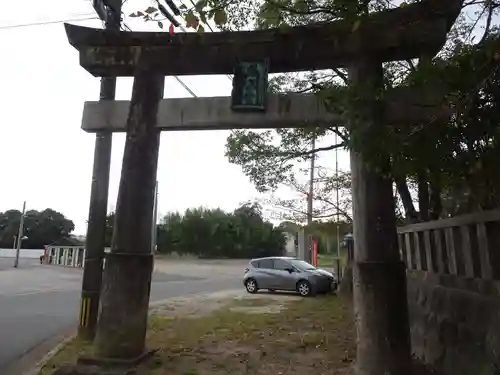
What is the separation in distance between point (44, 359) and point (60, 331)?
299cm

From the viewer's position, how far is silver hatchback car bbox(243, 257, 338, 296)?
57.7 ft

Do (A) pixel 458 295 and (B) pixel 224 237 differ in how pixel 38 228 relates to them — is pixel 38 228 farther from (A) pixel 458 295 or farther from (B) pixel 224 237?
(A) pixel 458 295

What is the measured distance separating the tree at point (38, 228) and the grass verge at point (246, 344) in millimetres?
63257

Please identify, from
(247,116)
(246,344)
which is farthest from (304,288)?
(247,116)

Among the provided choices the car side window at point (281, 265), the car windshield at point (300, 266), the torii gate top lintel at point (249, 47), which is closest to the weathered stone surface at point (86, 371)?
the torii gate top lintel at point (249, 47)

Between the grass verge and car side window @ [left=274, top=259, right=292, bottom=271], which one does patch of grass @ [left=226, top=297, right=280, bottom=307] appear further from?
car side window @ [left=274, top=259, right=292, bottom=271]

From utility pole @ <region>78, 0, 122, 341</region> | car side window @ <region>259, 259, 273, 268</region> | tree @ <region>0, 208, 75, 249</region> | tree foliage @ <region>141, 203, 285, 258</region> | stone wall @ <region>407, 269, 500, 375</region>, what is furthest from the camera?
tree @ <region>0, 208, 75, 249</region>

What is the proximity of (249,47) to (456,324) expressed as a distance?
395 cm

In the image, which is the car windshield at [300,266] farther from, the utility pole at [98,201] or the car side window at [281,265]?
the utility pole at [98,201]

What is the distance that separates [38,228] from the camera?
2714 inches

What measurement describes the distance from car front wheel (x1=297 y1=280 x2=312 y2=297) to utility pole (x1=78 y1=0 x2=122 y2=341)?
10.6 m

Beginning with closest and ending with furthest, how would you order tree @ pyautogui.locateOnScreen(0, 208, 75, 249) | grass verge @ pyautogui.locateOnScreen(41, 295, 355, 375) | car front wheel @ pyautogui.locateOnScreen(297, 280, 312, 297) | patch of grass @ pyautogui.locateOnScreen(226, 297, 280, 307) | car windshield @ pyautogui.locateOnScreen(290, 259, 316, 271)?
grass verge @ pyautogui.locateOnScreen(41, 295, 355, 375) → patch of grass @ pyautogui.locateOnScreen(226, 297, 280, 307) → car front wheel @ pyautogui.locateOnScreen(297, 280, 312, 297) → car windshield @ pyautogui.locateOnScreen(290, 259, 316, 271) → tree @ pyautogui.locateOnScreen(0, 208, 75, 249)

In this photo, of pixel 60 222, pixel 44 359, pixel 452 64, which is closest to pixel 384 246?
pixel 452 64

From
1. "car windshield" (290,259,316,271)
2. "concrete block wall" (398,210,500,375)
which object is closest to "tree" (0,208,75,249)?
"car windshield" (290,259,316,271)
